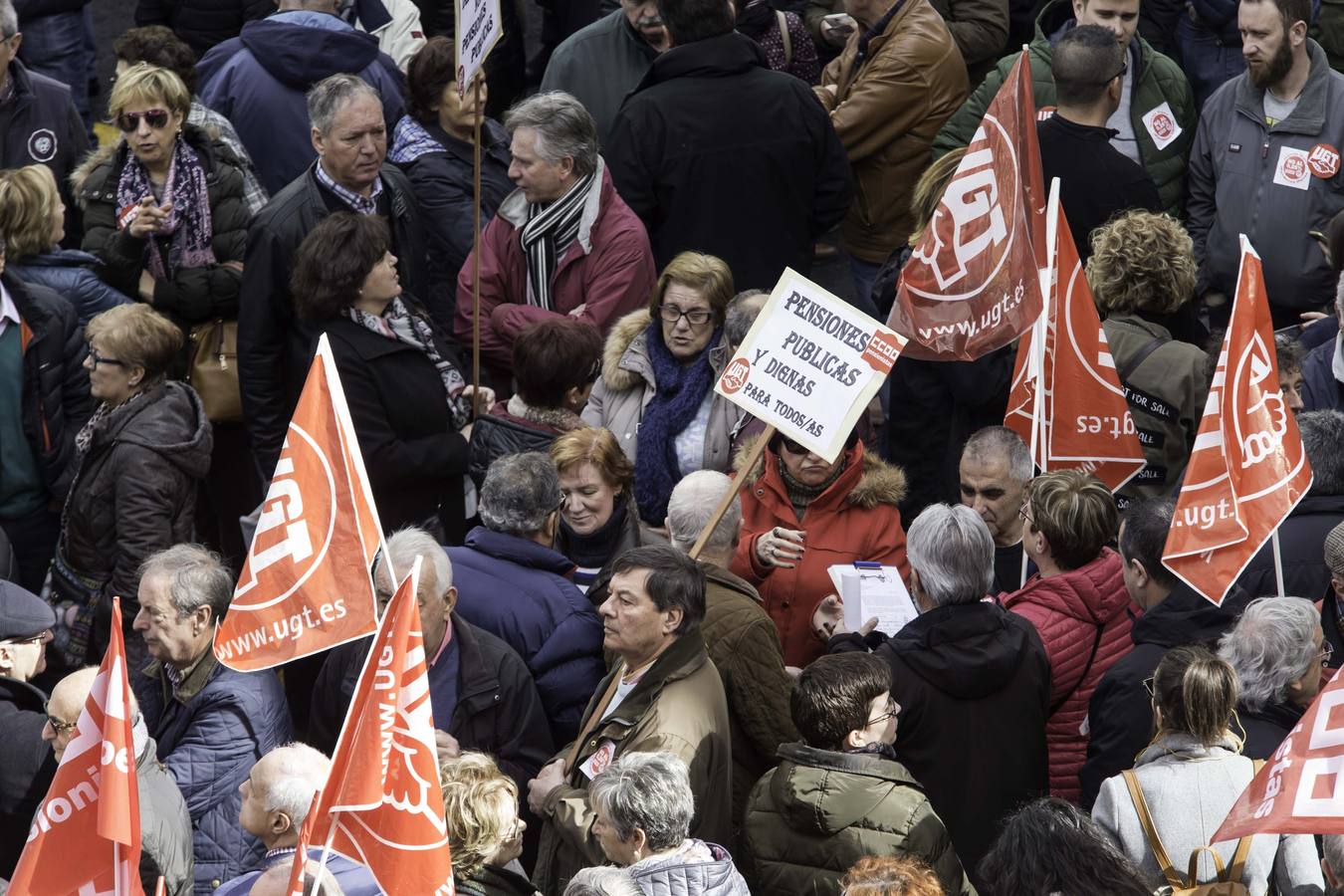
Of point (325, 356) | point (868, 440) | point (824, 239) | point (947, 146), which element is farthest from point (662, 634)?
point (824, 239)

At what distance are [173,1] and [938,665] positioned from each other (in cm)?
652

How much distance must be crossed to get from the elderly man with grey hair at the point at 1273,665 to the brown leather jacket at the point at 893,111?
394 cm

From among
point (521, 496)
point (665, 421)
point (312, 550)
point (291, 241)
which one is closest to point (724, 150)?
point (665, 421)

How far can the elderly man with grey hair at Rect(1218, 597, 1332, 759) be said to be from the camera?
5.08 meters

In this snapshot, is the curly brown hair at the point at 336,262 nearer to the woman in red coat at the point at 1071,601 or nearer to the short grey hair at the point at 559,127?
the short grey hair at the point at 559,127

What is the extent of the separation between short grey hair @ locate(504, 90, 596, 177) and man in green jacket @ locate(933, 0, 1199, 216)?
1733 millimetres

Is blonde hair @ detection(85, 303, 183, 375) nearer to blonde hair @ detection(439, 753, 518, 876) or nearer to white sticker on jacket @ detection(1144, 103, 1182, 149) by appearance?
blonde hair @ detection(439, 753, 518, 876)

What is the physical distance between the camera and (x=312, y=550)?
5309 millimetres

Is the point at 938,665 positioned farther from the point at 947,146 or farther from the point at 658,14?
the point at 658,14

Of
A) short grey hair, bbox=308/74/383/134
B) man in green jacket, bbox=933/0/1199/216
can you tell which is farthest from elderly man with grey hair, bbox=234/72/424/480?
man in green jacket, bbox=933/0/1199/216

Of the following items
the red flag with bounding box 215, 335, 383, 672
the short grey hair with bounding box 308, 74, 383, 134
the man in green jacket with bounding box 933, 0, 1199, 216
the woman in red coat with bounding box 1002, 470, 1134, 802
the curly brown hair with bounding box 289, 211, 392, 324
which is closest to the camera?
the red flag with bounding box 215, 335, 383, 672

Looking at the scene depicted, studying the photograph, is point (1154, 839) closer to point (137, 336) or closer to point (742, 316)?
point (742, 316)

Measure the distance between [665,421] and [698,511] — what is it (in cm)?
91

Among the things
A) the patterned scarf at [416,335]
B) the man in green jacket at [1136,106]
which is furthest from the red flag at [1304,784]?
the man in green jacket at [1136,106]
